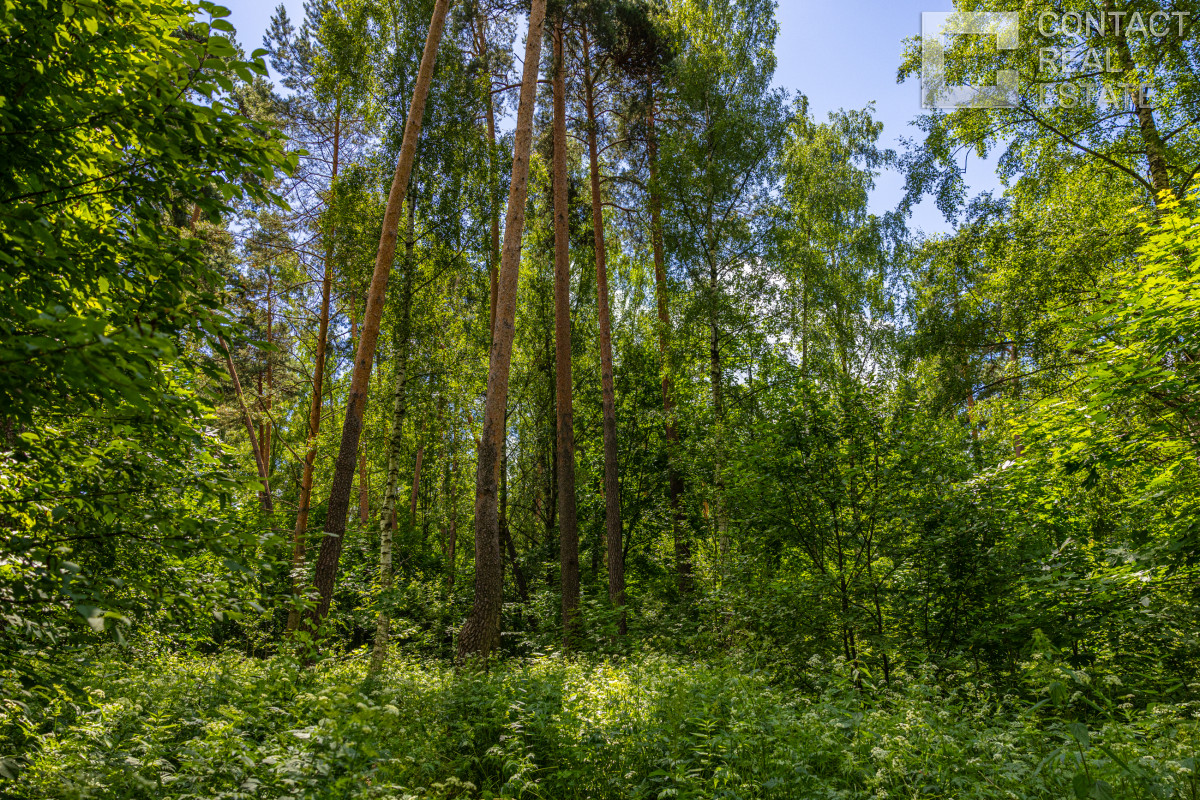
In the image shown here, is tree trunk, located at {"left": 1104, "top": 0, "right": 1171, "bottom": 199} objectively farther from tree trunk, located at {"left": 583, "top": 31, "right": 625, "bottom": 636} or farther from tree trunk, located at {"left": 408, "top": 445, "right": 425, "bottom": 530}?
tree trunk, located at {"left": 408, "top": 445, "right": 425, "bottom": 530}

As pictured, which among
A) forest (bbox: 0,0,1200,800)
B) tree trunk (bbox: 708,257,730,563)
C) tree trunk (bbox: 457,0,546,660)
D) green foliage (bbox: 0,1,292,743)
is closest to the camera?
green foliage (bbox: 0,1,292,743)

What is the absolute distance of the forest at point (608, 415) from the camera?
2.34 meters

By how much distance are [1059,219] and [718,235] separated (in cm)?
605

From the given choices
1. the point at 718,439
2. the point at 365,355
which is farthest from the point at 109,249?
the point at 718,439

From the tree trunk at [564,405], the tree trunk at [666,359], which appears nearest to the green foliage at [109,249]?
the tree trunk at [564,405]

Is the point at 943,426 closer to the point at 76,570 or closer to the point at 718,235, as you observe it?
the point at 718,235

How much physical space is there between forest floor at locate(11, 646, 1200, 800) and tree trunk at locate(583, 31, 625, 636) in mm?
4752

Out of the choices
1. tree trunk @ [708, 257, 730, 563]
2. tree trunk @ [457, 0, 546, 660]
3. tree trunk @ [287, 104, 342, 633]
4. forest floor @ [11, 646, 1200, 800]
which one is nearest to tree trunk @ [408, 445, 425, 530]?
tree trunk @ [287, 104, 342, 633]

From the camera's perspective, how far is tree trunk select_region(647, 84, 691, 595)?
488 inches

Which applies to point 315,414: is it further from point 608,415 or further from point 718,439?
point 718,439

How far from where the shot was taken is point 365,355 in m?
7.98

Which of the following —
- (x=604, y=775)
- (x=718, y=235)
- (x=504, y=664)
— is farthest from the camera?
(x=718, y=235)

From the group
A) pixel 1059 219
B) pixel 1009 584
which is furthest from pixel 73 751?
pixel 1059 219

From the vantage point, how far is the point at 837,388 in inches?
307
